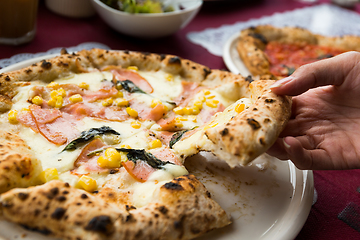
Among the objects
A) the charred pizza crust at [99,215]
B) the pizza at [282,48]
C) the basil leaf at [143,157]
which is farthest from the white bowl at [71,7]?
the charred pizza crust at [99,215]

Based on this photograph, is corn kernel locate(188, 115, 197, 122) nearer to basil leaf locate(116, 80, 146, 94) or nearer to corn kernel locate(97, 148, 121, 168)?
basil leaf locate(116, 80, 146, 94)

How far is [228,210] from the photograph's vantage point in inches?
108

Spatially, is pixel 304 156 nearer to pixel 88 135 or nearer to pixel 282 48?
pixel 88 135

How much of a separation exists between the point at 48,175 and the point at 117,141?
0.71 metres

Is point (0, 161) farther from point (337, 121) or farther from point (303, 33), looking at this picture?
point (303, 33)

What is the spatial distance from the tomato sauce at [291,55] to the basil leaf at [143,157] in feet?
11.6

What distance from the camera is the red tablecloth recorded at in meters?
3.09

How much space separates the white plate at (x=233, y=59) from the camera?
5.29m

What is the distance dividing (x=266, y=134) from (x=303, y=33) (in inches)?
217

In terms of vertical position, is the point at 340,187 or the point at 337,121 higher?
the point at 337,121

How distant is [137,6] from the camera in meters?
5.40

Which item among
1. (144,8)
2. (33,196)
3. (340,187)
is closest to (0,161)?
(33,196)

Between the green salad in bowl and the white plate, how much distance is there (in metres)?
1.39

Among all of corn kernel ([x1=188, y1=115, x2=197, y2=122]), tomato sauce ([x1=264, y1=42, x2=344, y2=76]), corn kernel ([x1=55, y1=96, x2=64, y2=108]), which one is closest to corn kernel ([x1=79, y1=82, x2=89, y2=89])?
corn kernel ([x1=55, y1=96, x2=64, y2=108])
